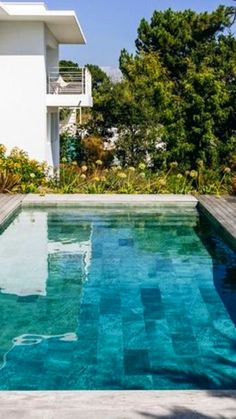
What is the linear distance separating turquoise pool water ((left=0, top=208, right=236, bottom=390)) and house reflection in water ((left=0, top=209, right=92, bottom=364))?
0.02 m

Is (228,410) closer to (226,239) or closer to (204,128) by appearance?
(226,239)

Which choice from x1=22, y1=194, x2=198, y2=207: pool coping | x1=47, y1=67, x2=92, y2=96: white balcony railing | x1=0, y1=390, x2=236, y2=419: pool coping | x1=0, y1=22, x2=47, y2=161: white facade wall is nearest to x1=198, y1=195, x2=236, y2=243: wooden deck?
x1=22, y1=194, x2=198, y2=207: pool coping

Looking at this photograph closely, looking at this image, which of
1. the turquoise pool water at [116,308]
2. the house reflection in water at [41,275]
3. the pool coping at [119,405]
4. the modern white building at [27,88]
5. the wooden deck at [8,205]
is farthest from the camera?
the modern white building at [27,88]

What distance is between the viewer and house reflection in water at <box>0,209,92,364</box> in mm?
7480

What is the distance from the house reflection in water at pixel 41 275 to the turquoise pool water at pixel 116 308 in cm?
2

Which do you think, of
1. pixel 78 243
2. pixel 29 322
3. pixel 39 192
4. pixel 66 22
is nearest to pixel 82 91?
pixel 66 22

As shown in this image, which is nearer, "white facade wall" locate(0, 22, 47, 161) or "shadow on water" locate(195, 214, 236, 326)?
"shadow on water" locate(195, 214, 236, 326)

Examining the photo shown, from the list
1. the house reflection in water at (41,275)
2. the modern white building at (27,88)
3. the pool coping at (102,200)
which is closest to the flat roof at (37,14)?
the modern white building at (27,88)

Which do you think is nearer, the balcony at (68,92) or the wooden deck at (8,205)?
the wooden deck at (8,205)

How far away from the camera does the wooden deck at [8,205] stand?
13.4m

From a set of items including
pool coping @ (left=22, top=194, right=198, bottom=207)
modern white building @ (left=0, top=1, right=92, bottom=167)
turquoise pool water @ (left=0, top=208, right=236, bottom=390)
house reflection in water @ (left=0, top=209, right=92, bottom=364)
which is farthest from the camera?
modern white building @ (left=0, top=1, right=92, bottom=167)

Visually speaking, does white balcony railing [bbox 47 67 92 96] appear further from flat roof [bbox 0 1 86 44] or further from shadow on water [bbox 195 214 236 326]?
shadow on water [bbox 195 214 236 326]

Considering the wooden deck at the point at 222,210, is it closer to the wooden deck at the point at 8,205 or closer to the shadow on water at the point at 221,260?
the shadow on water at the point at 221,260

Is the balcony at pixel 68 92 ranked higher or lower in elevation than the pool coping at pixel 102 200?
higher
